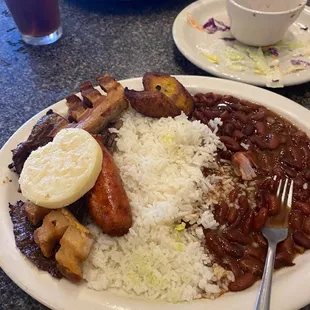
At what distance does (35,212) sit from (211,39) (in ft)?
4.71

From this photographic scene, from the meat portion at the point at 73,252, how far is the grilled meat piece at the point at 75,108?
51 cm

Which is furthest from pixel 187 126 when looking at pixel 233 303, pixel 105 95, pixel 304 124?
pixel 233 303

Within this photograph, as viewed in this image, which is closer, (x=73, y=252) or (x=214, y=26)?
(x=73, y=252)

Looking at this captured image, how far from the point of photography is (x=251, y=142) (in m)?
1.61

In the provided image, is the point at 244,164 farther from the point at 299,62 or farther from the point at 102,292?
the point at 299,62

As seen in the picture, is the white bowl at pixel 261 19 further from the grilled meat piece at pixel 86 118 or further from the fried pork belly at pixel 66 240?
the fried pork belly at pixel 66 240

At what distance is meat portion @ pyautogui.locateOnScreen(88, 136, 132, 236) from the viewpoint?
49.4 inches

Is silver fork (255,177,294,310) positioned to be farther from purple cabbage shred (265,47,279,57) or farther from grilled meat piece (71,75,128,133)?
purple cabbage shred (265,47,279,57)

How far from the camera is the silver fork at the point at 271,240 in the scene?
43.3 inches

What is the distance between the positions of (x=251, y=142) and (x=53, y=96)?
39.3 inches

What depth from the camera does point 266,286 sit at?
1.13 meters

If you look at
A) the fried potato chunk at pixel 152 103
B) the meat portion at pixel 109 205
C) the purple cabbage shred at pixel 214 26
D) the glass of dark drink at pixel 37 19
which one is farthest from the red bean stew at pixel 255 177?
the glass of dark drink at pixel 37 19

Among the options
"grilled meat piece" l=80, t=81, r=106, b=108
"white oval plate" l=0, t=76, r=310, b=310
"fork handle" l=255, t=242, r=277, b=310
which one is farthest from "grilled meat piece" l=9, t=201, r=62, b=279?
"fork handle" l=255, t=242, r=277, b=310

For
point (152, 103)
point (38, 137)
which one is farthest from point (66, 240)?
point (152, 103)
